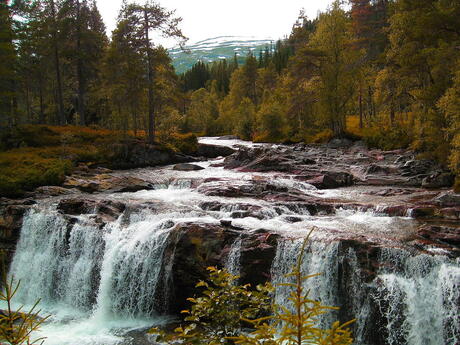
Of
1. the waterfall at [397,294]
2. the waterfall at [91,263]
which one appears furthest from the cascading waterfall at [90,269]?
the waterfall at [397,294]

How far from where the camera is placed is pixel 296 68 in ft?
132

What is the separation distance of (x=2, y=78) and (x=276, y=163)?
24.7 meters

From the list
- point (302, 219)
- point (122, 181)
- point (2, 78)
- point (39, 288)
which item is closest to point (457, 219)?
point (302, 219)

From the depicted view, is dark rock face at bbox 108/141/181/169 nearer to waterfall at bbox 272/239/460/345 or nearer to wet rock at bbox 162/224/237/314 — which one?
wet rock at bbox 162/224/237/314

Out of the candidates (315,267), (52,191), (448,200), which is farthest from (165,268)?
(448,200)

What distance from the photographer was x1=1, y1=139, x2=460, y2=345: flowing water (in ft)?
33.4

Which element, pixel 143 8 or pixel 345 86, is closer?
pixel 143 8

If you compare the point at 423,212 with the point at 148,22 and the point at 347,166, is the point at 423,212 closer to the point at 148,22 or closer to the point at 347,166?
the point at 347,166

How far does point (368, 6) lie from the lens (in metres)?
42.2

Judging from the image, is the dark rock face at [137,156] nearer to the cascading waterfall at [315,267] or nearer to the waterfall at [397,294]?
the cascading waterfall at [315,267]

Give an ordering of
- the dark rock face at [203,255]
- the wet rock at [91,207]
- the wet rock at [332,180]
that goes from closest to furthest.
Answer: the dark rock face at [203,255] < the wet rock at [91,207] < the wet rock at [332,180]

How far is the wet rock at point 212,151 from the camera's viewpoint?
39938mm

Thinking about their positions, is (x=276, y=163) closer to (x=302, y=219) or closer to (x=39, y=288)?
(x=302, y=219)

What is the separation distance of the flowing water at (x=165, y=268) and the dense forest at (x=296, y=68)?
433 inches
